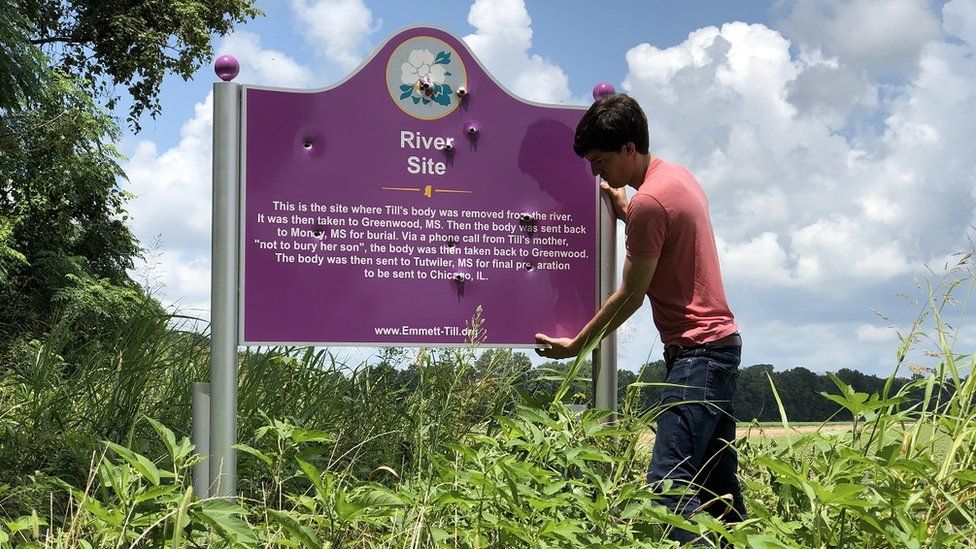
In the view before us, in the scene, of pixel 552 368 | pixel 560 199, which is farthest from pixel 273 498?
pixel 560 199

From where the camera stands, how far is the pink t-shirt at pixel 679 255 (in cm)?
380

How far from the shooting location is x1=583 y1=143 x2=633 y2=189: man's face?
414cm

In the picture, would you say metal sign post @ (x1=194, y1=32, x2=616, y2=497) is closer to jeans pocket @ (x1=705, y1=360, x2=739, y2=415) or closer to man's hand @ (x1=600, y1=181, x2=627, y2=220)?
man's hand @ (x1=600, y1=181, x2=627, y2=220)

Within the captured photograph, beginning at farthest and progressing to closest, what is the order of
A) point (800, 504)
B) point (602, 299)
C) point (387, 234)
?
point (602, 299), point (387, 234), point (800, 504)

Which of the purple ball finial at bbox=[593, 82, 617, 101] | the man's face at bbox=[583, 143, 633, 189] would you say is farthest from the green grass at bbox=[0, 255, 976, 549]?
the purple ball finial at bbox=[593, 82, 617, 101]

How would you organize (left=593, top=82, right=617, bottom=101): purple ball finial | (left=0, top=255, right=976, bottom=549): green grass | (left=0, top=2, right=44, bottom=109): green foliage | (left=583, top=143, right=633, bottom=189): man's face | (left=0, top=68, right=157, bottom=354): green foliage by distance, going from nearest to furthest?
(left=0, top=255, right=976, bottom=549): green grass < (left=583, top=143, right=633, bottom=189): man's face < (left=593, top=82, right=617, bottom=101): purple ball finial < (left=0, top=2, right=44, bottom=109): green foliage < (left=0, top=68, right=157, bottom=354): green foliage

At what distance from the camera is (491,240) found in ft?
15.5

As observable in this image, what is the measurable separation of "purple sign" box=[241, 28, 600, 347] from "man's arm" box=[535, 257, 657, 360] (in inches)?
5.9

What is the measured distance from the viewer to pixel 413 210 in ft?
15.1

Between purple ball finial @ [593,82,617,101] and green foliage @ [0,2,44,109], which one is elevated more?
green foliage @ [0,2,44,109]

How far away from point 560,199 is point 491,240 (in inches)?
17.3

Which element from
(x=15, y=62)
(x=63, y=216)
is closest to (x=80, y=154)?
(x=63, y=216)

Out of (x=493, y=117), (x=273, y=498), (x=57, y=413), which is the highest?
(x=493, y=117)

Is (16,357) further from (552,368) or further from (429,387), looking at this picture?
(552,368)
